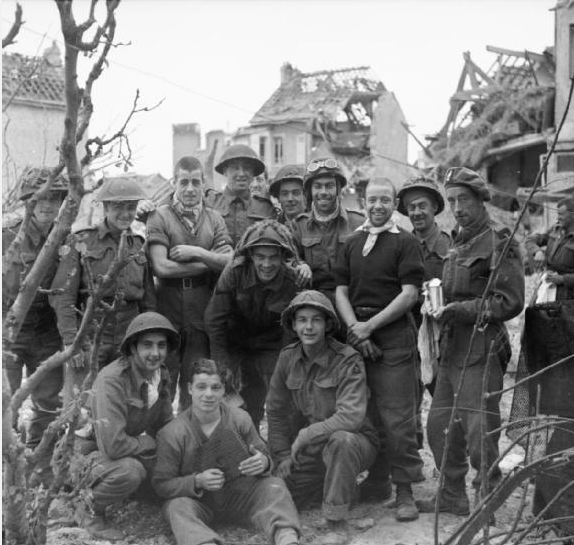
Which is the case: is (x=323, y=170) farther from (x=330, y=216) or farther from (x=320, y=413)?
(x=320, y=413)

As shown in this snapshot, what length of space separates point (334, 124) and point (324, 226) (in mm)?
29850

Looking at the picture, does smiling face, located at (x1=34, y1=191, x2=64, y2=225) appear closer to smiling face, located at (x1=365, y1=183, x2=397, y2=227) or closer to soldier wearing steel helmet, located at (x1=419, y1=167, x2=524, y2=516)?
smiling face, located at (x1=365, y1=183, x2=397, y2=227)

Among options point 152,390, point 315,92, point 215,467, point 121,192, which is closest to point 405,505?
point 215,467

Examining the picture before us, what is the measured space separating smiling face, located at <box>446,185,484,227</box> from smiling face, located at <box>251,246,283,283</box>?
1.20 meters

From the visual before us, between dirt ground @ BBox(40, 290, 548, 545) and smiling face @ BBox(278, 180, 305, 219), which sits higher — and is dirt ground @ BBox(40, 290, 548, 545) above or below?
below

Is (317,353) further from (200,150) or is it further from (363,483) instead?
(200,150)

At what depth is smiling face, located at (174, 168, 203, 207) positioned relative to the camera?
617cm

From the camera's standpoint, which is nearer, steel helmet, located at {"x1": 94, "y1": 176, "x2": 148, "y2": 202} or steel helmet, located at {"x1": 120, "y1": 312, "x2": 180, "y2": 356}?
steel helmet, located at {"x1": 120, "y1": 312, "x2": 180, "y2": 356}

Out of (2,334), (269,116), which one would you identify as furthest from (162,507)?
(269,116)

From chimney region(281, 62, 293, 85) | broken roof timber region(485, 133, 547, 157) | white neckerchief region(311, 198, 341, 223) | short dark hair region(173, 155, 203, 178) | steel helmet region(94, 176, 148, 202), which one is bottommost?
white neckerchief region(311, 198, 341, 223)

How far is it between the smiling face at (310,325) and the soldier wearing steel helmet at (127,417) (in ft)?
2.62

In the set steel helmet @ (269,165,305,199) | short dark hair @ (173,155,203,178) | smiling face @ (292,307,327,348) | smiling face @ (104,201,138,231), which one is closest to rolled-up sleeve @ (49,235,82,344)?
smiling face @ (104,201,138,231)

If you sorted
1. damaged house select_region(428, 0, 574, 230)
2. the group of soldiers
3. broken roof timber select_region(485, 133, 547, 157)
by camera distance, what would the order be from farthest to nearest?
broken roof timber select_region(485, 133, 547, 157) → damaged house select_region(428, 0, 574, 230) → the group of soldiers

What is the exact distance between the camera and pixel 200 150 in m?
40.0
